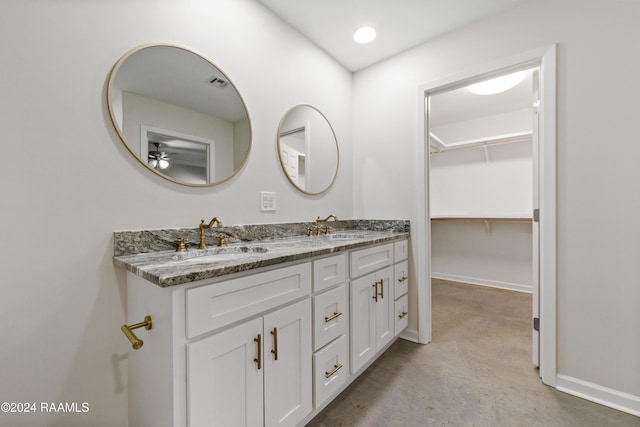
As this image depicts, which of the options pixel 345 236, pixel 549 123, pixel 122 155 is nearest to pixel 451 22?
pixel 549 123

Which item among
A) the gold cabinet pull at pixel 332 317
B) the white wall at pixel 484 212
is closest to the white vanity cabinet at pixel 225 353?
the gold cabinet pull at pixel 332 317

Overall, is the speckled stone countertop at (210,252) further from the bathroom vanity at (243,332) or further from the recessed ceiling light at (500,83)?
the recessed ceiling light at (500,83)

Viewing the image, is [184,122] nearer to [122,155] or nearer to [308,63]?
[122,155]

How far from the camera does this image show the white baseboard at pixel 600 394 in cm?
135

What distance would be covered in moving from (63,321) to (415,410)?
1686mm

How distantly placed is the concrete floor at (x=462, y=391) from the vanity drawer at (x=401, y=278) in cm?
46

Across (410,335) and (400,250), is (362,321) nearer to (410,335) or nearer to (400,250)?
(400,250)

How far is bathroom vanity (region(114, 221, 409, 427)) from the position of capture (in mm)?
790

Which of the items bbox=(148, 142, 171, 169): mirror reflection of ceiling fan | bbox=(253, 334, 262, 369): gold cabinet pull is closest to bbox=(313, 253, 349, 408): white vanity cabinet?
bbox=(253, 334, 262, 369): gold cabinet pull

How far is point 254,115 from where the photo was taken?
→ 1.65 meters

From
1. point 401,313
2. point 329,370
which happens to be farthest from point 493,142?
point 329,370

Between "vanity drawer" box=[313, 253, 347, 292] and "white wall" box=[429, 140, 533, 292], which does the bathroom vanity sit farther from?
"white wall" box=[429, 140, 533, 292]

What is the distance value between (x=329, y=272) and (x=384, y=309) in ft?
2.30

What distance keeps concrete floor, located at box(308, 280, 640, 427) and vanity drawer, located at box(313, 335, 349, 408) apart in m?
0.17
